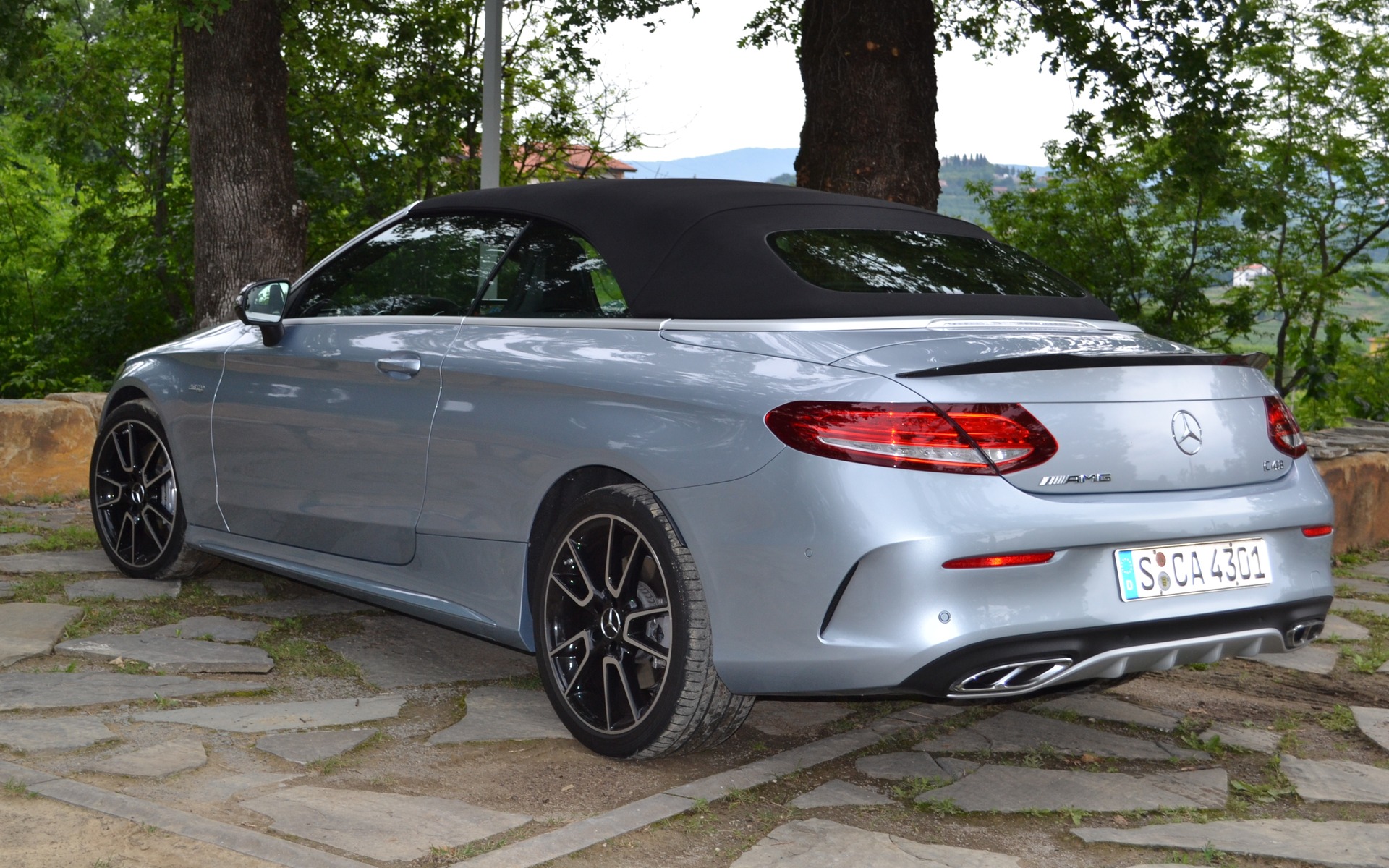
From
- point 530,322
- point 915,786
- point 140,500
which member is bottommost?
point 915,786

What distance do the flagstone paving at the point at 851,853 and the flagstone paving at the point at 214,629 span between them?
250 centimetres

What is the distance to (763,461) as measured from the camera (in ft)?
10.6

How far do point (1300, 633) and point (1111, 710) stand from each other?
3.35 feet

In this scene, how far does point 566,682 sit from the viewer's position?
3.85 meters

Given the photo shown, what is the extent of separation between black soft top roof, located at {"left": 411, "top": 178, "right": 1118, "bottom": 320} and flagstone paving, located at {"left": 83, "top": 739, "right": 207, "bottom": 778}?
165 cm

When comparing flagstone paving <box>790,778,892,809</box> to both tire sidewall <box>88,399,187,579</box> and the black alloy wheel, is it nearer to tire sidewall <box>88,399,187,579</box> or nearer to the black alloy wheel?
the black alloy wheel

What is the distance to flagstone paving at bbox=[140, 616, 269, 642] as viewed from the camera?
493 cm

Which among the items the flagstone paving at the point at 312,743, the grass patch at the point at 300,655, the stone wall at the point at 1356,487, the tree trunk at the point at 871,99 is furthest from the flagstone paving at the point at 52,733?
the stone wall at the point at 1356,487

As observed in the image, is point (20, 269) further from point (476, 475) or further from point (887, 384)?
point (887, 384)

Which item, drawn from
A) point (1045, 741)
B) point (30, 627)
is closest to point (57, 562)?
point (30, 627)

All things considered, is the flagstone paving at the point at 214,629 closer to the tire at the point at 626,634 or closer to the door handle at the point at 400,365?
the door handle at the point at 400,365

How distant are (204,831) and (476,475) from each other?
1.32m

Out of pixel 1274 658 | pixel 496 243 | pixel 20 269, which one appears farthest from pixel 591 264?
pixel 20 269

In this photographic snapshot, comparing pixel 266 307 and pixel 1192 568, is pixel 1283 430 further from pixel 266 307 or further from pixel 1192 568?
pixel 266 307
